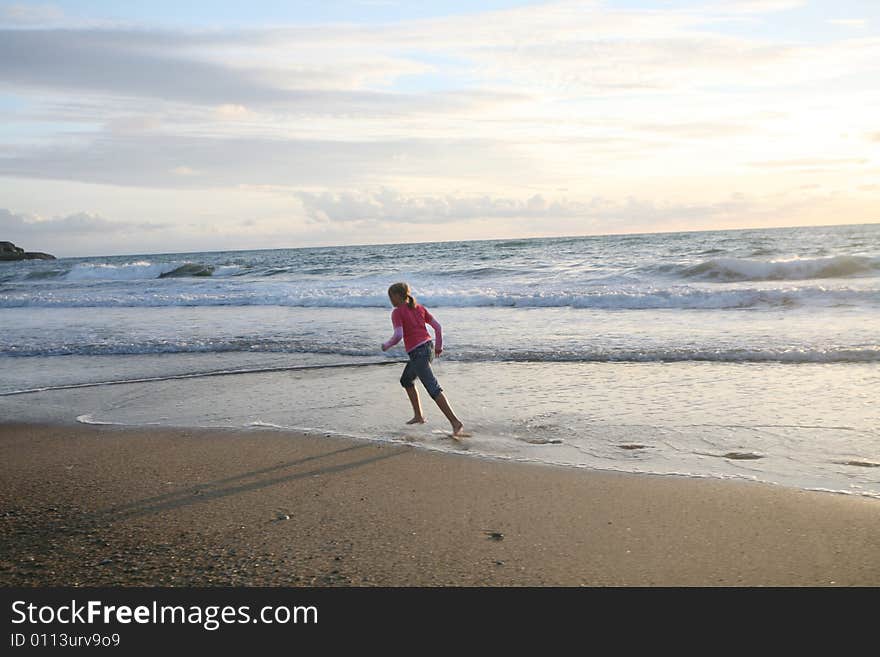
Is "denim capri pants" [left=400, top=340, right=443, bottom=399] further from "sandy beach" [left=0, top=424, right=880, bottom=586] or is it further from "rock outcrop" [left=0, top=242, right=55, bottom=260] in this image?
"rock outcrop" [left=0, top=242, right=55, bottom=260]

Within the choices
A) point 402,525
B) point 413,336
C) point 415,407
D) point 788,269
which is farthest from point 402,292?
point 788,269

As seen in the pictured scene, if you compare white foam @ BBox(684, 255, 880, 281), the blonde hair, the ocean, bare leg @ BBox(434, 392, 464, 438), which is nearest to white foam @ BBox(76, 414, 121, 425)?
the ocean

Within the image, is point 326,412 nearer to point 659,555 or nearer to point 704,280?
point 659,555

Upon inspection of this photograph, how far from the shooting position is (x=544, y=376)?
8.73 m

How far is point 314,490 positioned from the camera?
4789 millimetres

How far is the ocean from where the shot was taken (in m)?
5.74

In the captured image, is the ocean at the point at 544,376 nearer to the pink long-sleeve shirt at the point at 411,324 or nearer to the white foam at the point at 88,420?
the white foam at the point at 88,420

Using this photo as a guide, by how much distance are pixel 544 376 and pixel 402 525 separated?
16.2 feet

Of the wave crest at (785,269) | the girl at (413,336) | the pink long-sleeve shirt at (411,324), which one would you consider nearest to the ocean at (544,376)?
the girl at (413,336)

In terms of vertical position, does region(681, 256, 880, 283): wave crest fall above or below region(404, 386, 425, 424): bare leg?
above

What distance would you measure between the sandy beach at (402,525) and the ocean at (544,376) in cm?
56

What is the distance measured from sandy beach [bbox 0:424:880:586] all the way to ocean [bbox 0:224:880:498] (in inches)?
22.0

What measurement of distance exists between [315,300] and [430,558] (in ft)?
59.5

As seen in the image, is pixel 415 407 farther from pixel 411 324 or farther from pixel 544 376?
pixel 544 376
